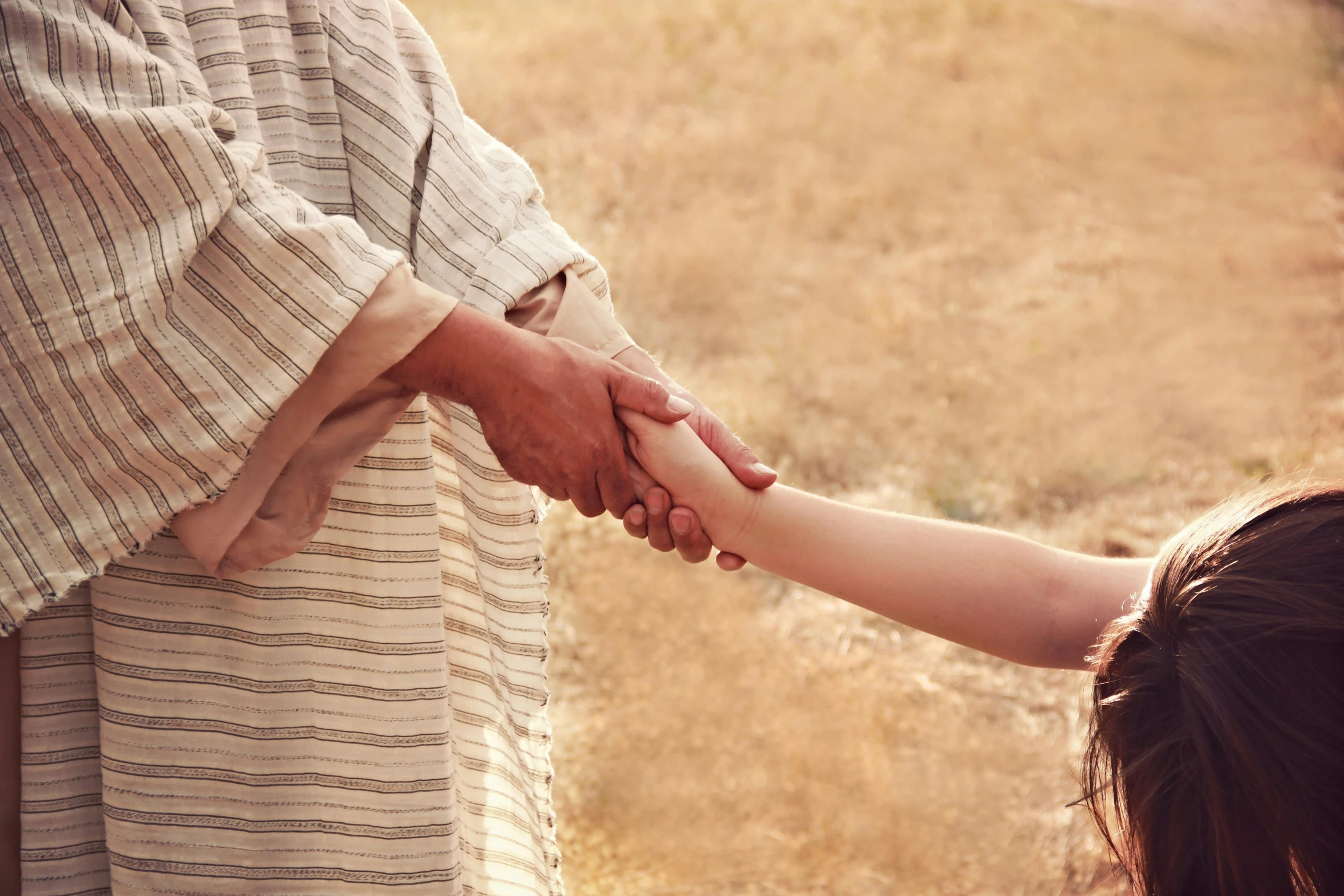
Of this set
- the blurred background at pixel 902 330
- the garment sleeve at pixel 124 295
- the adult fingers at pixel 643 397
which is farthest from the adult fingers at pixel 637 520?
the blurred background at pixel 902 330

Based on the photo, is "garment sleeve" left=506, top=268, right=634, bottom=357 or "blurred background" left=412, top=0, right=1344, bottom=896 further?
"blurred background" left=412, top=0, right=1344, bottom=896

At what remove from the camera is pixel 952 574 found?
1.09 metres

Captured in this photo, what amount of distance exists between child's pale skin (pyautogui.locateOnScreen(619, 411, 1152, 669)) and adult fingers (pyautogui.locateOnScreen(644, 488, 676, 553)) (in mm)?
11

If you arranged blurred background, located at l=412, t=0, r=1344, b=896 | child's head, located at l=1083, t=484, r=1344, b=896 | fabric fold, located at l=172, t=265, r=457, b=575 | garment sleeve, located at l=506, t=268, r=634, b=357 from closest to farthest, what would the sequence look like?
child's head, located at l=1083, t=484, r=1344, b=896 < fabric fold, located at l=172, t=265, r=457, b=575 < garment sleeve, located at l=506, t=268, r=634, b=357 < blurred background, located at l=412, t=0, r=1344, b=896

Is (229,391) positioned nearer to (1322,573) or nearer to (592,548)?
(1322,573)

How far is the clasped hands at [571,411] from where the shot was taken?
0.92 m

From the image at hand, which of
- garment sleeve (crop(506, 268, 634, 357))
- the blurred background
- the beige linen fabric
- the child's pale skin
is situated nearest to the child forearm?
the child's pale skin

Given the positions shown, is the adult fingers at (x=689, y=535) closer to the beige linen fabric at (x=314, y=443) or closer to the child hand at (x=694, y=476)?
the child hand at (x=694, y=476)

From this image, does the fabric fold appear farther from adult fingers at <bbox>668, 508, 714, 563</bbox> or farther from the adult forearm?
adult fingers at <bbox>668, 508, 714, 563</bbox>

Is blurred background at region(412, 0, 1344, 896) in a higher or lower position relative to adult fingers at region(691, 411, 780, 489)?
lower

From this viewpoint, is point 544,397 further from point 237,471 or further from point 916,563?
point 916,563

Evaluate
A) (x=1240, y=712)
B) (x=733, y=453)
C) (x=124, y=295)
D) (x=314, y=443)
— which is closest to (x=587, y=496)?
(x=733, y=453)

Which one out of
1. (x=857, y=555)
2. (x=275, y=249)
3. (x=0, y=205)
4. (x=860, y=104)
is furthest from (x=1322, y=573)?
(x=860, y=104)

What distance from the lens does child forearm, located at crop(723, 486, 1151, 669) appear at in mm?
1065
